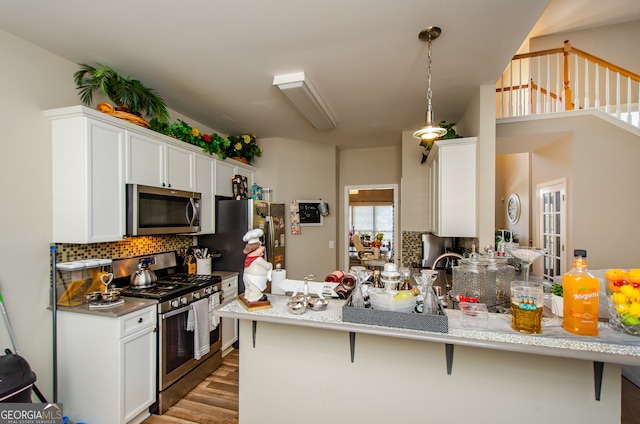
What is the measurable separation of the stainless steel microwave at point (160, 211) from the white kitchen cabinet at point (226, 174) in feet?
1.42

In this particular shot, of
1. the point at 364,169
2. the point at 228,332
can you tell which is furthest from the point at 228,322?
the point at 364,169

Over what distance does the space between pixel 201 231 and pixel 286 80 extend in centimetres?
191

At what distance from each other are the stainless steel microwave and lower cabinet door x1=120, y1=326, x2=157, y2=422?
0.84 metres

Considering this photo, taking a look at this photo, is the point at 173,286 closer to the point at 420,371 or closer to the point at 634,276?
the point at 420,371

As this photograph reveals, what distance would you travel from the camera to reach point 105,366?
194 cm

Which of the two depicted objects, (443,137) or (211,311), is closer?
(211,311)

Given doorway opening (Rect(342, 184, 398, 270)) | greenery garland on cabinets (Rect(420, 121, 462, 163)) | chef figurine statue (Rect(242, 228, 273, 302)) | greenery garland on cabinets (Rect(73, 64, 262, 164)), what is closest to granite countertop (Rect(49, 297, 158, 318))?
chef figurine statue (Rect(242, 228, 273, 302))

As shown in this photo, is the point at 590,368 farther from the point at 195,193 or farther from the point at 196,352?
the point at 195,193

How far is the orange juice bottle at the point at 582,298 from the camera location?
1.17 m

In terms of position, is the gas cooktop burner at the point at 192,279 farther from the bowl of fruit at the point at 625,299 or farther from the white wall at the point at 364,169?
the bowl of fruit at the point at 625,299

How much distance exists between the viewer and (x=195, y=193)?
10.0 feet

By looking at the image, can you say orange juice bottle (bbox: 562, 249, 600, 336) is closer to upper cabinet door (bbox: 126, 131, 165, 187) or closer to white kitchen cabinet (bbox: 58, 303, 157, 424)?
white kitchen cabinet (bbox: 58, 303, 157, 424)

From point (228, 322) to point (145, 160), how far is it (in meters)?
1.92

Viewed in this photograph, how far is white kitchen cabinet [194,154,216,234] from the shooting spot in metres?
3.14
